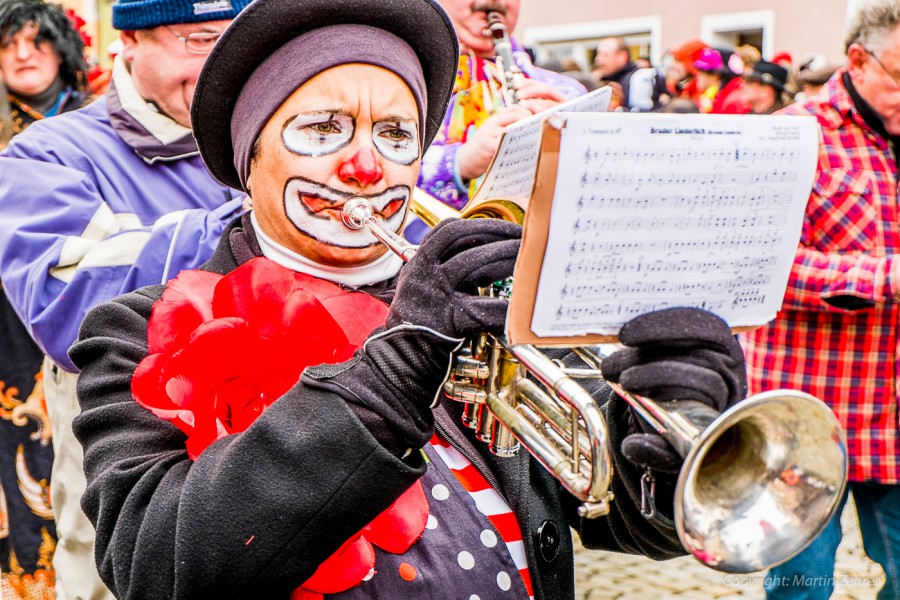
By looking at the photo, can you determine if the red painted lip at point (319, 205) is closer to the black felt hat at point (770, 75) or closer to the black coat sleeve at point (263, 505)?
the black coat sleeve at point (263, 505)

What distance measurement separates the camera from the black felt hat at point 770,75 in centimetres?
751

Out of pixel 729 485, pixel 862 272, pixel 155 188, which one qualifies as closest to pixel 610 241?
pixel 729 485

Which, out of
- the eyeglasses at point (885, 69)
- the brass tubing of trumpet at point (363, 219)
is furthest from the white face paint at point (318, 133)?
→ the eyeglasses at point (885, 69)

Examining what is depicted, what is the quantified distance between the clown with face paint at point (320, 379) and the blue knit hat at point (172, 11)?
0.83 m

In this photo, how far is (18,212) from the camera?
262 centimetres

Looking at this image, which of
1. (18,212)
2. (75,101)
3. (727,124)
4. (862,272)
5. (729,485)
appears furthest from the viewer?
(75,101)

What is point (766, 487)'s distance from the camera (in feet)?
4.85

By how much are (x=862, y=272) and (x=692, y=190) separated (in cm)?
186

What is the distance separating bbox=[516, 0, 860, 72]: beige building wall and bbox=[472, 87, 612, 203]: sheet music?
13054 millimetres

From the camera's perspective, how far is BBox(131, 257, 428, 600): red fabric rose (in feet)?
5.44

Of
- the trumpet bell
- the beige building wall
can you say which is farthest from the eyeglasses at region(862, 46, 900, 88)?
the beige building wall

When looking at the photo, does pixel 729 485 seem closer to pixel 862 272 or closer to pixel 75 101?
pixel 862 272

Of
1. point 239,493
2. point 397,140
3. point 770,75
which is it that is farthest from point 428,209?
point 770,75

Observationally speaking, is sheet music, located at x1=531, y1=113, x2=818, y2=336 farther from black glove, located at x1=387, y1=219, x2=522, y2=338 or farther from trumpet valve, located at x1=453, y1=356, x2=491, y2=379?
trumpet valve, located at x1=453, y1=356, x2=491, y2=379
